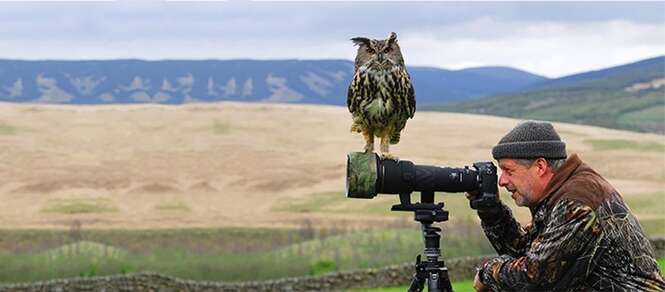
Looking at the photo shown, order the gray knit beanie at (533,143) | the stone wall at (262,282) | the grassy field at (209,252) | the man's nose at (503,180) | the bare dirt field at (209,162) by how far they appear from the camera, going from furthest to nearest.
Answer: the bare dirt field at (209,162), the grassy field at (209,252), the stone wall at (262,282), the man's nose at (503,180), the gray knit beanie at (533,143)

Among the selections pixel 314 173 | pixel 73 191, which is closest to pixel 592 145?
pixel 314 173

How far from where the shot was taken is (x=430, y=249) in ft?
18.8

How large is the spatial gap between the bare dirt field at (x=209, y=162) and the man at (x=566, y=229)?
2564 centimetres

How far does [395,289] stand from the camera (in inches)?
1150

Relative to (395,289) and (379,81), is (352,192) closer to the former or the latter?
(379,81)

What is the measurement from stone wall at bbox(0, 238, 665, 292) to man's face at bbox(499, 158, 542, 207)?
24.6 meters

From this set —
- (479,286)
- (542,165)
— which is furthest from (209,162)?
(542,165)

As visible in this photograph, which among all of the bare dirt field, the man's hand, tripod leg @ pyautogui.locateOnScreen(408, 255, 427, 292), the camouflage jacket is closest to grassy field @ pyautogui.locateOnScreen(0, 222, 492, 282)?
the bare dirt field

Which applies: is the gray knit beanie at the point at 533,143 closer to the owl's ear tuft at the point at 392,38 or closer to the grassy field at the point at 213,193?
the owl's ear tuft at the point at 392,38

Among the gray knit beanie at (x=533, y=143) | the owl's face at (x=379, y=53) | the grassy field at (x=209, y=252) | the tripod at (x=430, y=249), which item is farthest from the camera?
the grassy field at (x=209, y=252)

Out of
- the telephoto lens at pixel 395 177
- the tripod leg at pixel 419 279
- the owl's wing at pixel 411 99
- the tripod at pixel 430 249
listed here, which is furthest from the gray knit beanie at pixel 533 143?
the owl's wing at pixel 411 99

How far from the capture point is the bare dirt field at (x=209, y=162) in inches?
1412

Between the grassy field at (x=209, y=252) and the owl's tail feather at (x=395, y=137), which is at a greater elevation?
the owl's tail feather at (x=395, y=137)

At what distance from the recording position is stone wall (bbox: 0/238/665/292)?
29.6m
